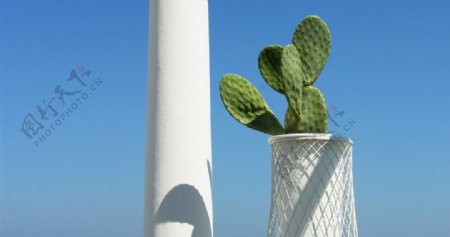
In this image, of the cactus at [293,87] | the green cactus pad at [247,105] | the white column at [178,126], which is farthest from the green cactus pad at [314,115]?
the white column at [178,126]

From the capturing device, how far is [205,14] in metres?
2.91

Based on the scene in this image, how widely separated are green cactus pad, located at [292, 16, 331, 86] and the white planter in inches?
16.1

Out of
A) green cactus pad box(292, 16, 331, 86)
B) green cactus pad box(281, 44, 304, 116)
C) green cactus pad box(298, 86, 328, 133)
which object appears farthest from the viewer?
green cactus pad box(292, 16, 331, 86)

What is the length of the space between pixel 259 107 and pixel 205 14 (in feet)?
2.01

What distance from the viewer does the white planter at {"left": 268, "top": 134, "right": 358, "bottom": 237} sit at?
268 cm

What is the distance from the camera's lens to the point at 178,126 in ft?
8.82

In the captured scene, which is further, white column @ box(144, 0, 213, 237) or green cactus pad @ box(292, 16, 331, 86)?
green cactus pad @ box(292, 16, 331, 86)

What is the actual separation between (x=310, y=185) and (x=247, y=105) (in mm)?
553

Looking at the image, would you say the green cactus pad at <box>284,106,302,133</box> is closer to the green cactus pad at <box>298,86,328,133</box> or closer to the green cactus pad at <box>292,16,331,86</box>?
the green cactus pad at <box>298,86,328,133</box>

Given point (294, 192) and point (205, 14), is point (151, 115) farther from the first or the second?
point (294, 192)

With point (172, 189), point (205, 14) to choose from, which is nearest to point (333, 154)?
point (172, 189)

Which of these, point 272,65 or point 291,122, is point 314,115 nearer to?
point 291,122

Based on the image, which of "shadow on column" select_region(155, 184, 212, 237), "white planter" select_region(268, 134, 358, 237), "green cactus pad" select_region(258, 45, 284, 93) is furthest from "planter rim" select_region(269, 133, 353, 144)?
"shadow on column" select_region(155, 184, 212, 237)

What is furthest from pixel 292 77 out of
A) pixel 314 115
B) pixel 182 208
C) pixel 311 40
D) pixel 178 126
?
pixel 182 208
